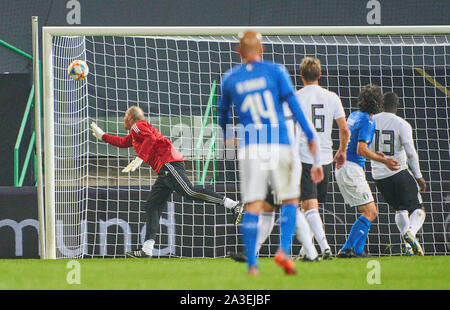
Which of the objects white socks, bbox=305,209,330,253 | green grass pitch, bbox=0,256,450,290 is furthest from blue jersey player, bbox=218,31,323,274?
white socks, bbox=305,209,330,253

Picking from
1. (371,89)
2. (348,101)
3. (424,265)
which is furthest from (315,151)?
(348,101)

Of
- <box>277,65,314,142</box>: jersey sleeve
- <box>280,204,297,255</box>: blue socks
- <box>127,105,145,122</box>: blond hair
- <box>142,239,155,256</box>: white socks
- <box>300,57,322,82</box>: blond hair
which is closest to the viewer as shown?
<box>277,65,314,142</box>: jersey sleeve

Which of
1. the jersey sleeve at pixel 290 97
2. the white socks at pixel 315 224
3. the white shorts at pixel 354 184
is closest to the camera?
the jersey sleeve at pixel 290 97

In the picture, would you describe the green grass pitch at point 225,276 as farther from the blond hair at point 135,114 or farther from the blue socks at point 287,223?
the blond hair at point 135,114

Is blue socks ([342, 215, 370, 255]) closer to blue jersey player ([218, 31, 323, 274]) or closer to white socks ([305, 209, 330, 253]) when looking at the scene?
white socks ([305, 209, 330, 253])

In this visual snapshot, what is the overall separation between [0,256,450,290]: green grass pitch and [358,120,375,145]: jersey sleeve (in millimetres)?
1243

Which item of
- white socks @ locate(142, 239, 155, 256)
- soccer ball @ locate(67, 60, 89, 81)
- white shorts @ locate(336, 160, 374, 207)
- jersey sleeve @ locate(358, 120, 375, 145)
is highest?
soccer ball @ locate(67, 60, 89, 81)

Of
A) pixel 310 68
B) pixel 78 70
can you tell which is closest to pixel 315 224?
pixel 310 68

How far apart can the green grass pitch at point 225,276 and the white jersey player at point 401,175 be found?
3.14ft

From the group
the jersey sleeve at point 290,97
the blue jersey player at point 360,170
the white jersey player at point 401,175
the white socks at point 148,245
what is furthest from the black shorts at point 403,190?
the jersey sleeve at point 290,97

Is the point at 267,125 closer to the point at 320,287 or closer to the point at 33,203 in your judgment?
the point at 320,287

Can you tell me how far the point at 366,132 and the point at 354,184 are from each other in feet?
1.76

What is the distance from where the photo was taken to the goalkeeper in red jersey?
9.41 m

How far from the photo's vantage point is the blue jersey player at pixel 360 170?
336 inches
